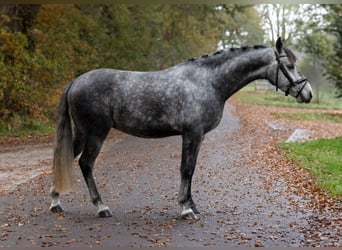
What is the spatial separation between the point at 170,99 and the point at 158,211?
1.24m

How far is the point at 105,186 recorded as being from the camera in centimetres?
654

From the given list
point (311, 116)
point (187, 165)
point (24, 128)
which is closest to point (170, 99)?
point (187, 165)

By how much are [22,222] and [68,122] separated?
1064 mm

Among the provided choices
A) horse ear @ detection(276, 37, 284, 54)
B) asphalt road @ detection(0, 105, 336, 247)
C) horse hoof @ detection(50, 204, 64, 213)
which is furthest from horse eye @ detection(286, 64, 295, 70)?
horse hoof @ detection(50, 204, 64, 213)

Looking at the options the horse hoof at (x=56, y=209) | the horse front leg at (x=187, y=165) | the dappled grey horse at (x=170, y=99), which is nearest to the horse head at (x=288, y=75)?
the dappled grey horse at (x=170, y=99)

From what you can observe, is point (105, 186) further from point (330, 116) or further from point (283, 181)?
point (330, 116)

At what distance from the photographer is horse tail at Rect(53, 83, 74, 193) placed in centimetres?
468

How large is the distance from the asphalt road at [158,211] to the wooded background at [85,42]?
14.7 ft

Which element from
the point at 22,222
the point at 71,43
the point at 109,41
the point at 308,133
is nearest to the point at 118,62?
the point at 109,41

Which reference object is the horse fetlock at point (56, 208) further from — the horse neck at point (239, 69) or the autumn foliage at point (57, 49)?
the autumn foliage at point (57, 49)

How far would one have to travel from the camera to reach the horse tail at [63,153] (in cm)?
468

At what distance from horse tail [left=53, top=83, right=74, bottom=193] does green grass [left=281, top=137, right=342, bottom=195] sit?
3049 millimetres

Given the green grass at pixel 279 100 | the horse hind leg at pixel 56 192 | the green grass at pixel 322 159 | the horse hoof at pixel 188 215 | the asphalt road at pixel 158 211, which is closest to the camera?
the asphalt road at pixel 158 211

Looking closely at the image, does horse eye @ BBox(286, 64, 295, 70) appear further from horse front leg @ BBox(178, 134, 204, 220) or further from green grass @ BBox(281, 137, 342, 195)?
green grass @ BBox(281, 137, 342, 195)
